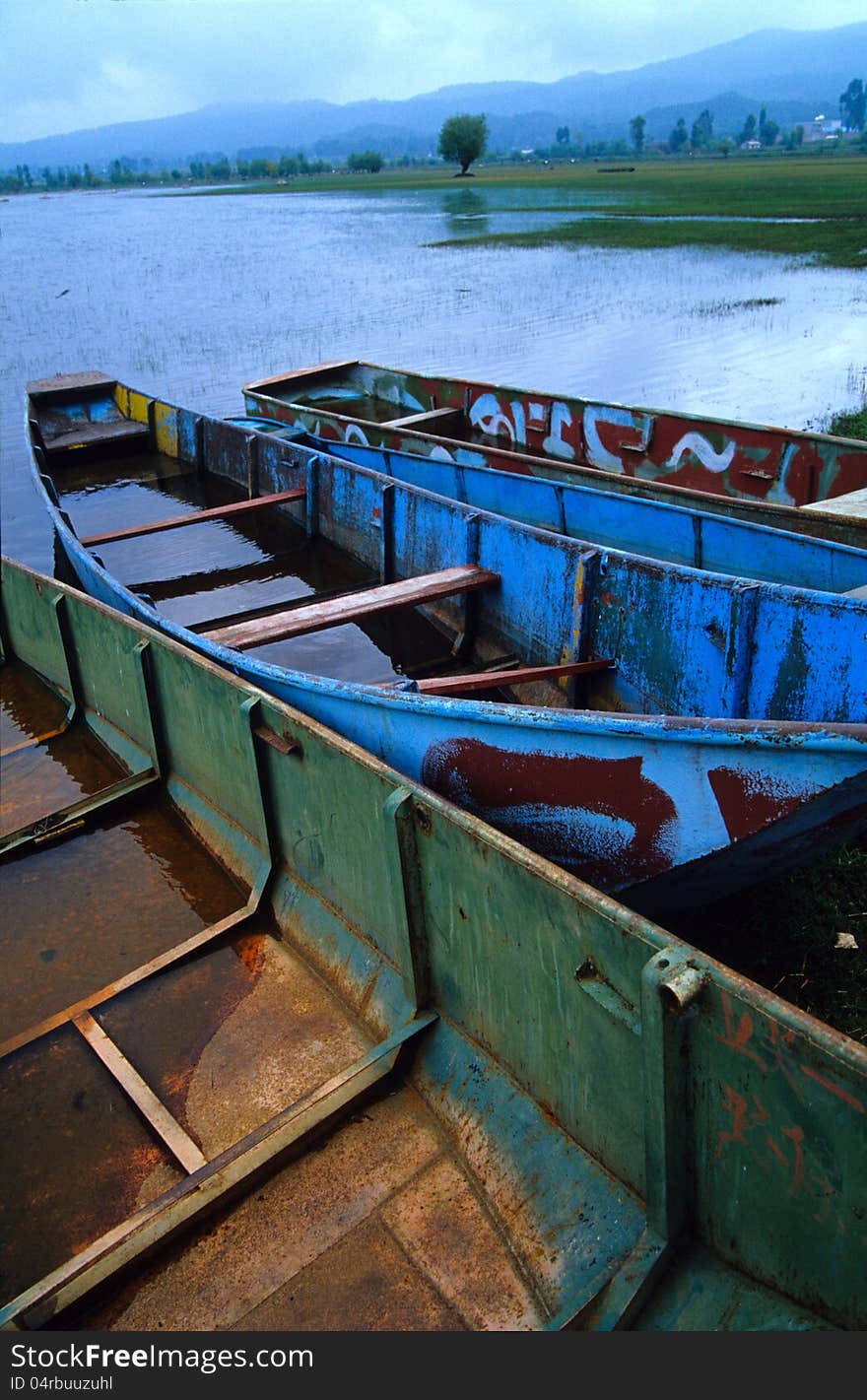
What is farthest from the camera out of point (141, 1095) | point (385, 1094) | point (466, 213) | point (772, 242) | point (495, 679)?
point (466, 213)

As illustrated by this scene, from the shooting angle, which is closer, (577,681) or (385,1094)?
(385,1094)

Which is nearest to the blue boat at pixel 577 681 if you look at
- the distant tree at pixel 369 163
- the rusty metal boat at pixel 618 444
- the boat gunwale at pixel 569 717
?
the boat gunwale at pixel 569 717

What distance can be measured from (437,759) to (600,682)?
1908mm

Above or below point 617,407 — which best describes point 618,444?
below

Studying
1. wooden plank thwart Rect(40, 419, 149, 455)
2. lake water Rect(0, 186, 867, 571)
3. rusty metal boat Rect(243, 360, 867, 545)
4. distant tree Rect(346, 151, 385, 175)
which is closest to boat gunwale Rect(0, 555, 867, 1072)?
rusty metal boat Rect(243, 360, 867, 545)

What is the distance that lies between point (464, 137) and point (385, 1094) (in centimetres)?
10913

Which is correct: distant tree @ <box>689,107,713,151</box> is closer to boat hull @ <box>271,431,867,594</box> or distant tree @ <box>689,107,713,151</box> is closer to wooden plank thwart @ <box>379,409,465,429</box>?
wooden plank thwart @ <box>379,409,465,429</box>

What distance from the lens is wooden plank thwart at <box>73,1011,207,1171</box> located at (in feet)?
12.2

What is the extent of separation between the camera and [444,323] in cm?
2566

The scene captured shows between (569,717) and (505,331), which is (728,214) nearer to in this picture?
(505,331)

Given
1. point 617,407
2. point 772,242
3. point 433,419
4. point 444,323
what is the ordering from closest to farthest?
1. point 617,407
2. point 433,419
3. point 444,323
4. point 772,242

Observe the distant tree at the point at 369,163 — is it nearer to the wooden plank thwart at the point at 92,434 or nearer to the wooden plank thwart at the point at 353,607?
the wooden plank thwart at the point at 92,434

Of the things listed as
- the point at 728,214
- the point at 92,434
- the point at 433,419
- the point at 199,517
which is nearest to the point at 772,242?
the point at 728,214

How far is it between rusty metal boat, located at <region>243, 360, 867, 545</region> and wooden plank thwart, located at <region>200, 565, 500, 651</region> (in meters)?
2.01
